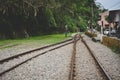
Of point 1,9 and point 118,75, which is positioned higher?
point 1,9

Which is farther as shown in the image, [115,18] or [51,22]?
[51,22]

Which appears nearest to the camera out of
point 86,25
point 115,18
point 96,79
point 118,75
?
point 96,79

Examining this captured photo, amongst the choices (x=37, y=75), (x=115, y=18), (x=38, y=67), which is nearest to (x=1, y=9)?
(x=115, y=18)

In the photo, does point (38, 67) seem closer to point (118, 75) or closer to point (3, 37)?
point (118, 75)

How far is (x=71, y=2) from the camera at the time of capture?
51.8 metres

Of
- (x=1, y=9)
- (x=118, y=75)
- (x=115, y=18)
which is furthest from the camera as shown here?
(x=115, y=18)

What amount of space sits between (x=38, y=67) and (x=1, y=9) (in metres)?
23.7

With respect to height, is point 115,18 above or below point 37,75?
above

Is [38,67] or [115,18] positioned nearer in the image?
[38,67]

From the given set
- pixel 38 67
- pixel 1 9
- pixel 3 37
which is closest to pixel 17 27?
pixel 3 37

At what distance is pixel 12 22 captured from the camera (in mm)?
42062

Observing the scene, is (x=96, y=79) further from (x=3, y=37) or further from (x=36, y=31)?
(x=36, y=31)

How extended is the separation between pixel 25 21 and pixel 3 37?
6.32 meters

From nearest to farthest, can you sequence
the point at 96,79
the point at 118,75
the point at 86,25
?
the point at 96,79 → the point at 118,75 → the point at 86,25
